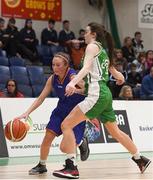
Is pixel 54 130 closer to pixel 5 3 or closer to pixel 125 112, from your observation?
pixel 125 112

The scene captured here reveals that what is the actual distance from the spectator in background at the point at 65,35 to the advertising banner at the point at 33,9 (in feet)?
3.57

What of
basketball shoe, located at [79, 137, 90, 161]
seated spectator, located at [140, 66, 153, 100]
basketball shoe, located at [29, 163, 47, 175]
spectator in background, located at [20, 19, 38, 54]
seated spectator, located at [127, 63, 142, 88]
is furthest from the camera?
spectator in background, located at [20, 19, 38, 54]

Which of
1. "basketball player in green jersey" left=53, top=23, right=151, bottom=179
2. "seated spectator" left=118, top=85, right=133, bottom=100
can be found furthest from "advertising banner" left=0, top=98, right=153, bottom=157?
"basketball player in green jersey" left=53, top=23, right=151, bottom=179

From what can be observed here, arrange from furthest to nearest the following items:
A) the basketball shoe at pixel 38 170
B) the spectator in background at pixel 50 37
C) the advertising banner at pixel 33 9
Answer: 1. the advertising banner at pixel 33 9
2. the spectator in background at pixel 50 37
3. the basketball shoe at pixel 38 170

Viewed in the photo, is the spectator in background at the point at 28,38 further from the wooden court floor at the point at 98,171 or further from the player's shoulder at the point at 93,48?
the player's shoulder at the point at 93,48

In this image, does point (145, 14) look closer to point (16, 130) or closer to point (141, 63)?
point (141, 63)

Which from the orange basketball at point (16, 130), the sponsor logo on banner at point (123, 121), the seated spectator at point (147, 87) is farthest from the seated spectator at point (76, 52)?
the orange basketball at point (16, 130)

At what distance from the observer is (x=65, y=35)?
16.6 meters

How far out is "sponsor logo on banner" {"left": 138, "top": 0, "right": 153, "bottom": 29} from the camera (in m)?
18.4

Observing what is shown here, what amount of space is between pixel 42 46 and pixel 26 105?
7.17m

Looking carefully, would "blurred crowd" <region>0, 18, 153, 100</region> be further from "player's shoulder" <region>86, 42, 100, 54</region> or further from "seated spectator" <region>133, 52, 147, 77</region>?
"player's shoulder" <region>86, 42, 100, 54</region>

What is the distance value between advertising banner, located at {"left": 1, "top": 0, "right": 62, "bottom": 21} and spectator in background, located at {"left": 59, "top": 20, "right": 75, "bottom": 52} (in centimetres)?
109

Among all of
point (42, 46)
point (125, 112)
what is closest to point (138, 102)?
point (125, 112)

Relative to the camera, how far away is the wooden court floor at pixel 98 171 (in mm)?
5993
